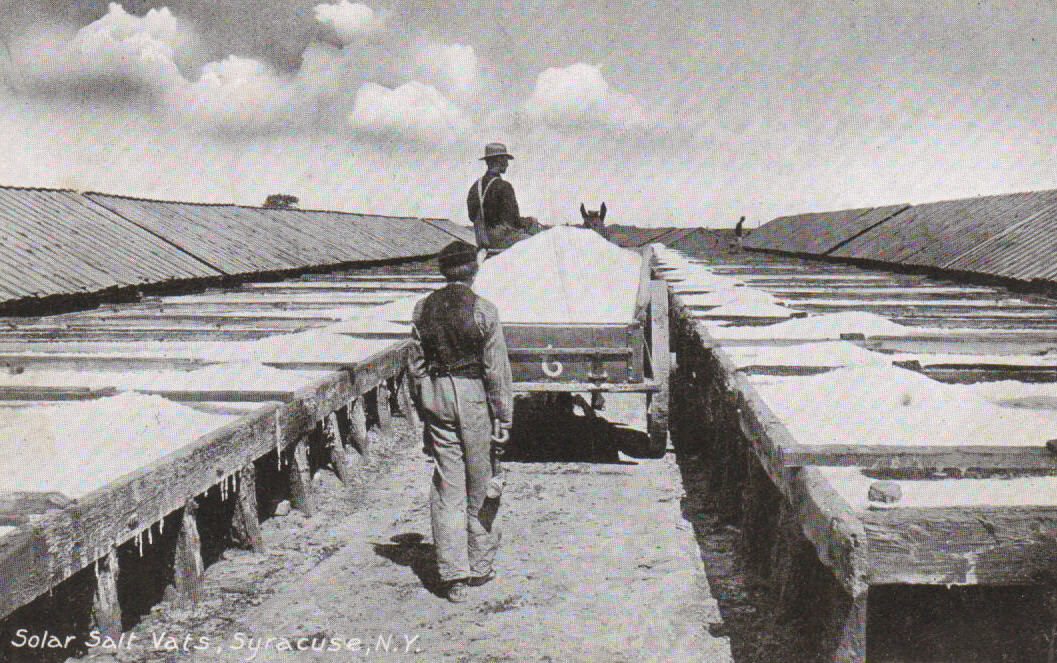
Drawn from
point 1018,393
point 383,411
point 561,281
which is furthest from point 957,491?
point 383,411

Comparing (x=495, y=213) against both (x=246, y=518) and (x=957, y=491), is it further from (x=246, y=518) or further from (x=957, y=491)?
(x=957, y=491)

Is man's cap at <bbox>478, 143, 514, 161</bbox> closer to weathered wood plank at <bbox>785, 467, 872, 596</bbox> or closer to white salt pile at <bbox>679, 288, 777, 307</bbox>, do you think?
white salt pile at <bbox>679, 288, 777, 307</bbox>

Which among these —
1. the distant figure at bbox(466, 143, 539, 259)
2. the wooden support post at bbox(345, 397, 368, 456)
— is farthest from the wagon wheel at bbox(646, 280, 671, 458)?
the wooden support post at bbox(345, 397, 368, 456)

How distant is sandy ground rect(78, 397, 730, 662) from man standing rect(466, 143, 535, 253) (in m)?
3.10

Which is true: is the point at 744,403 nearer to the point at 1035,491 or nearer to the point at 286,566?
the point at 1035,491

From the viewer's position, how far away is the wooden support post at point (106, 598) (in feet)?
11.7

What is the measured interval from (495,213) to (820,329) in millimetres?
3226

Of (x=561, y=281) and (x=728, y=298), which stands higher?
(x=561, y=281)

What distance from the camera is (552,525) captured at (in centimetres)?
515

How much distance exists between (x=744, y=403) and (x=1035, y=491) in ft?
5.77

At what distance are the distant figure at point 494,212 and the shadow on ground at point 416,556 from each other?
3806mm

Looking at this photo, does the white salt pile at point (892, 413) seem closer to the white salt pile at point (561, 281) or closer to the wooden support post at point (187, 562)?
the white salt pile at point (561, 281)

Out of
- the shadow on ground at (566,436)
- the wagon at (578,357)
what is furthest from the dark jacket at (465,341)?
the shadow on ground at (566,436)

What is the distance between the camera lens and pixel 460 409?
4.11 m
